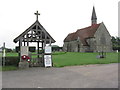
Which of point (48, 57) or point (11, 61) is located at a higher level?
point (48, 57)

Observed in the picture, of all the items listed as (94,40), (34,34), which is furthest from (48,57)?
(94,40)

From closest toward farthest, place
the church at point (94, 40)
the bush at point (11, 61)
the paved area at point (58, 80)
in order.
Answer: the paved area at point (58, 80) < the bush at point (11, 61) < the church at point (94, 40)

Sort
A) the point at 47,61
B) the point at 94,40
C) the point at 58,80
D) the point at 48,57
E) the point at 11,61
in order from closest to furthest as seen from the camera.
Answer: the point at 58,80 < the point at 11,61 < the point at 47,61 < the point at 48,57 < the point at 94,40

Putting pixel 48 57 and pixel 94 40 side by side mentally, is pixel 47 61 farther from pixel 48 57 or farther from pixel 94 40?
pixel 94 40

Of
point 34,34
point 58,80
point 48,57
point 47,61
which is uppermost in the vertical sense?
point 34,34

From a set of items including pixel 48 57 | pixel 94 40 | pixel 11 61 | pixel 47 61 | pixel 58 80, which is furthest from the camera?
pixel 94 40

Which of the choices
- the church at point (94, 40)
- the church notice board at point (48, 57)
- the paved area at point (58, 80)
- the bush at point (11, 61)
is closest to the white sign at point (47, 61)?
the church notice board at point (48, 57)

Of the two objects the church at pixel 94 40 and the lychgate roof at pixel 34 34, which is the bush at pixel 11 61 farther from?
the church at pixel 94 40

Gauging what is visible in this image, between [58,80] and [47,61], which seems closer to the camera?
[58,80]

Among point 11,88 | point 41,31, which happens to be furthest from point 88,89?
point 41,31

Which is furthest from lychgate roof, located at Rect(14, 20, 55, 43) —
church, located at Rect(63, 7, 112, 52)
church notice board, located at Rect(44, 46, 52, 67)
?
church, located at Rect(63, 7, 112, 52)

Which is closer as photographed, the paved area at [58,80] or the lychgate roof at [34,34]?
the paved area at [58,80]

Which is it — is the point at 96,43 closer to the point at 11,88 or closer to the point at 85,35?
the point at 85,35

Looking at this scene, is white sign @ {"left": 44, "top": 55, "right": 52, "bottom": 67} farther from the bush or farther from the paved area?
the paved area
